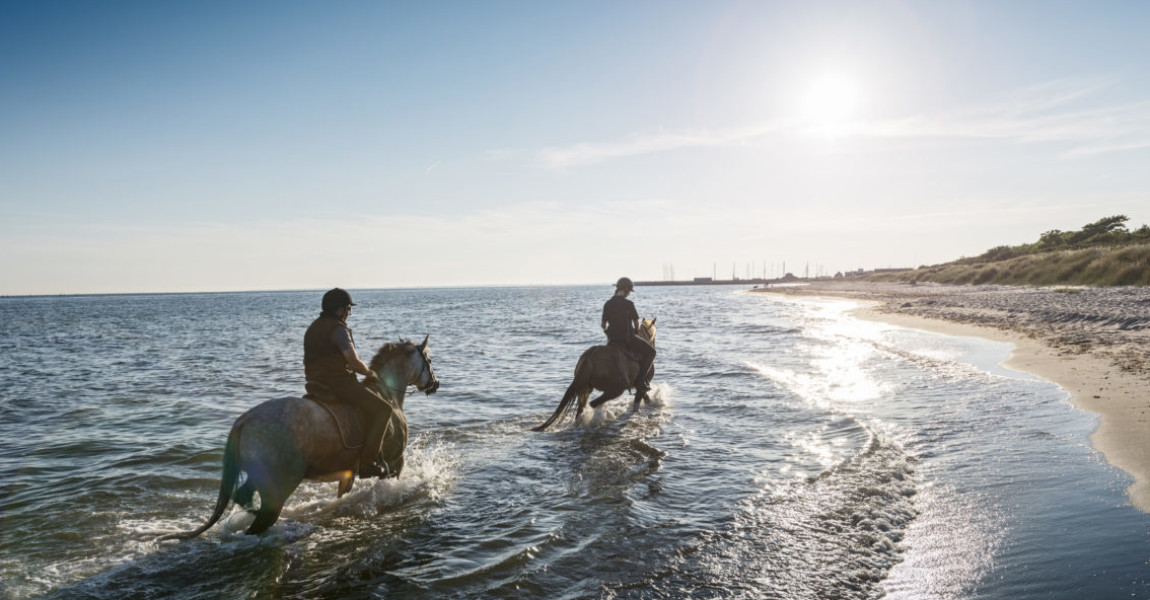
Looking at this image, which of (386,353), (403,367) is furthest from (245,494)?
(403,367)

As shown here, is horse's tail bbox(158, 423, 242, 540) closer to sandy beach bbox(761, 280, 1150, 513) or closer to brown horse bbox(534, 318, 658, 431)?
brown horse bbox(534, 318, 658, 431)

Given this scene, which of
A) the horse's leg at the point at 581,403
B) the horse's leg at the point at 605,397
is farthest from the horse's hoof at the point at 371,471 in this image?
the horse's leg at the point at 605,397

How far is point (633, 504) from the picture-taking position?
7207mm

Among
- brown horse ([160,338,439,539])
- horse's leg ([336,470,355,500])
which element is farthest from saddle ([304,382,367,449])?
horse's leg ([336,470,355,500])

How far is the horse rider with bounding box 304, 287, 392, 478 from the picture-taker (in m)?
6.67

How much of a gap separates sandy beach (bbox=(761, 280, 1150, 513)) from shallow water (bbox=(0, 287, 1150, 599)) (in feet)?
1.39

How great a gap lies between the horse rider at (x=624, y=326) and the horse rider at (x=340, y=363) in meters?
Result: 6.25

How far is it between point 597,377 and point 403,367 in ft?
15.8

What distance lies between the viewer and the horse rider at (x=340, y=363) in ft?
21.9

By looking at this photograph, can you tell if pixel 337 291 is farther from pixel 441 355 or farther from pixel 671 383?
pixel 441 355

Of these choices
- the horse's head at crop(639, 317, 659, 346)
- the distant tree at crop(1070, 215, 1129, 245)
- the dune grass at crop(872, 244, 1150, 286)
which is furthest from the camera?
the distant tree at crop(1070, 215, 1129, 245)

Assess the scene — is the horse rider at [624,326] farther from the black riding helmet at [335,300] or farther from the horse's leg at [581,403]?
the black riding helmet at [335,300]

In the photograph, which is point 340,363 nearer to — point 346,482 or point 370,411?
point 370,411

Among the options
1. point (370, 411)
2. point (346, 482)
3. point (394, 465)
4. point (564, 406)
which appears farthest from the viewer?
point (564, 406)
